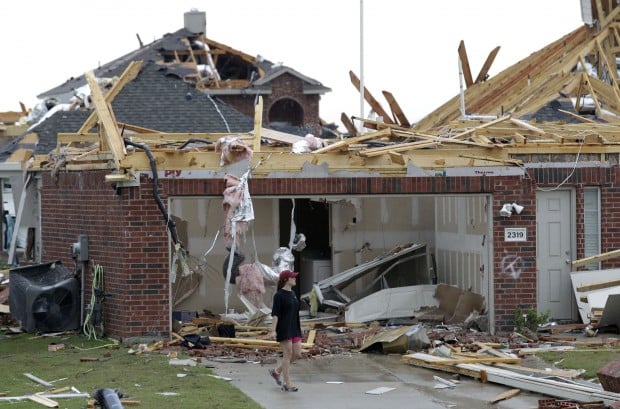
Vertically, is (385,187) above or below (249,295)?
above

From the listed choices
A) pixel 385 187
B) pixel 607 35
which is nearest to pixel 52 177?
pixel 385 187

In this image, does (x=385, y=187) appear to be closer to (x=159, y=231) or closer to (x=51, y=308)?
(x=159, y=231)

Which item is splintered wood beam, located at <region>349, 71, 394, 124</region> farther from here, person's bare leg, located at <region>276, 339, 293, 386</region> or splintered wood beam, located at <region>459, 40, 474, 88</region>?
person's bare leg, located at <region>276, 339, 293, 386</region>

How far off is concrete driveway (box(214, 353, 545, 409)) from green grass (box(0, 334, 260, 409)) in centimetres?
42

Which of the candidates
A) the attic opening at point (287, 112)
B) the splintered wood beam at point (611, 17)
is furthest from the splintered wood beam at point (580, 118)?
the attic opening at point (287, 112)

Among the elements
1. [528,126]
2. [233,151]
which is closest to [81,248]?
[233,151]

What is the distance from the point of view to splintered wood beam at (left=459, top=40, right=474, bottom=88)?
99.0ft

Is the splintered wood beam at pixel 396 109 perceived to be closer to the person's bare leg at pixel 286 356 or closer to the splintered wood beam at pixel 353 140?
the splintered wood beam at pixel 353 140

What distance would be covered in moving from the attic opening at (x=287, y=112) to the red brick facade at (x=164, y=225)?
100.0ft

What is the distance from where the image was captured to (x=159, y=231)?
19.6m

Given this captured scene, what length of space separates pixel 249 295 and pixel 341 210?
4508 millimetres

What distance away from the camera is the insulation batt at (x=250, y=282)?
66.8ft

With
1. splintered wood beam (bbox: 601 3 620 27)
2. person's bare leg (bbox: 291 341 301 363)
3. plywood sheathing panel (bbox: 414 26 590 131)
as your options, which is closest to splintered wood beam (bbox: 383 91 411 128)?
plywood sheathing panel (bbox: 414 26 590 131)

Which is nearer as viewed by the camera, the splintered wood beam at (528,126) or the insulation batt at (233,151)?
the insulation batt at (233,151)
